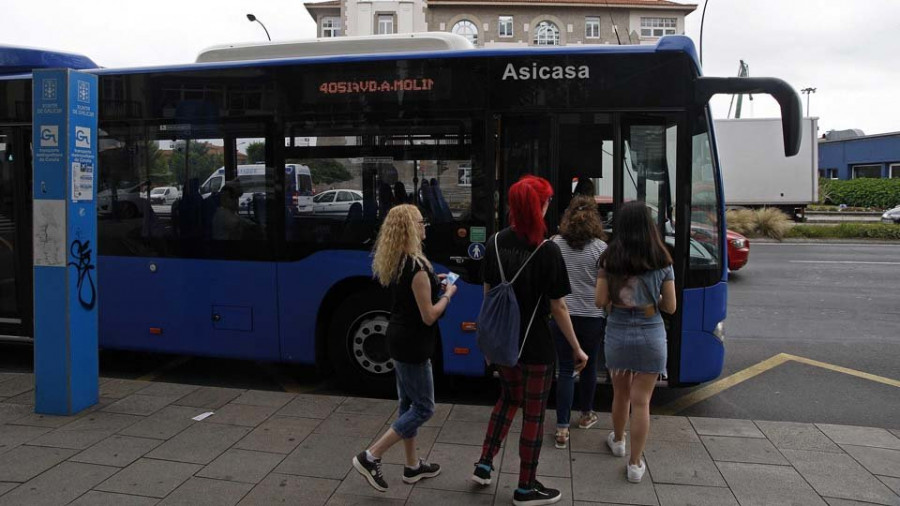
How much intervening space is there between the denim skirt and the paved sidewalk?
2.38ft

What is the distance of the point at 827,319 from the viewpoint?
10117 millimetres

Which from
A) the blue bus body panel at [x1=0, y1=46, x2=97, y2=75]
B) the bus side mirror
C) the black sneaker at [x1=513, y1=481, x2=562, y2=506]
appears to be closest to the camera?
the black sneaker at [x1=513, y1=481, x2=562, y2=506]

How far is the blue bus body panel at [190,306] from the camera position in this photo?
6.36 meters

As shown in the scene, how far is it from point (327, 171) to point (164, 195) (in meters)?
1.66

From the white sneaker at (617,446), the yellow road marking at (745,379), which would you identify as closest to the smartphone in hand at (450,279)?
the white sneaker at (617,446)

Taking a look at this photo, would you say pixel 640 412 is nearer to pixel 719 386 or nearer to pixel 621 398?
pixel 621 398

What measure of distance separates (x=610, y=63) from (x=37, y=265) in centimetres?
474

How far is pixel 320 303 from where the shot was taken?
20.3ft

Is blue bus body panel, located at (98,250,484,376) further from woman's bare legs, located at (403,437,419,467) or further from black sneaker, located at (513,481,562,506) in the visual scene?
black sneaker, located at (513,481,562,506)

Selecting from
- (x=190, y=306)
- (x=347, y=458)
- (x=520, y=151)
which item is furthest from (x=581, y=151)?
(x=190, y=306)

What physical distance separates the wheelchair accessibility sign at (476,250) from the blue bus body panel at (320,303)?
24 cm

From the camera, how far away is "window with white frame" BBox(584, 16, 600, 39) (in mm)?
57375

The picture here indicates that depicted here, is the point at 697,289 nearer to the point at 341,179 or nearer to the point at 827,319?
the point at 341,179

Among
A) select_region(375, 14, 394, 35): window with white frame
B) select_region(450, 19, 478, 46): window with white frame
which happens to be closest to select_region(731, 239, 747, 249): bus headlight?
select_region(450, 19, 478, 46): window with white frame
